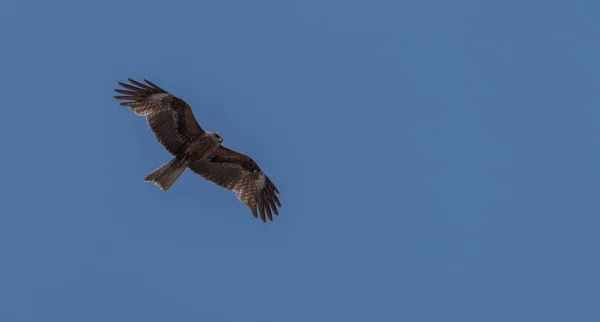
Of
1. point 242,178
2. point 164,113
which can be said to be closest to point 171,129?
point 164,113

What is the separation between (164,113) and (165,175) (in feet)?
4.39

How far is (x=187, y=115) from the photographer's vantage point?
22016 millimetres

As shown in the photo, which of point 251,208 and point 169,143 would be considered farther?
point 251,208

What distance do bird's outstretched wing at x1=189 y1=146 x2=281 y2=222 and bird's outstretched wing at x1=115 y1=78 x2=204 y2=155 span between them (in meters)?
1.07

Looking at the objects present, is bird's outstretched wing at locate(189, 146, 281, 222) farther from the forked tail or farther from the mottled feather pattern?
the forked tail

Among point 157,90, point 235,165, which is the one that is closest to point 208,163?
point 235,165

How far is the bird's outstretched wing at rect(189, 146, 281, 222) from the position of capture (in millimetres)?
23234

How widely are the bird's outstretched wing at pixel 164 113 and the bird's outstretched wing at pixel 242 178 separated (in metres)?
1.07

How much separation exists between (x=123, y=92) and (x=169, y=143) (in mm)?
1439

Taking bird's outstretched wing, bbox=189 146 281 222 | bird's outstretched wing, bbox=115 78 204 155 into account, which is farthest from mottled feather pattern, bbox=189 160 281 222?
bird's outstretched wing, bbox=115 78 204 155

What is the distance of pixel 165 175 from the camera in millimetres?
21781

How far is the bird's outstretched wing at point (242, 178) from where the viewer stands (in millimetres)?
23234

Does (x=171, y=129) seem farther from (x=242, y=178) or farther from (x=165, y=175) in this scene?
(x=242, y=178)

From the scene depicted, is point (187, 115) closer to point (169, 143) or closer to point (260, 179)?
point (169, 143)
